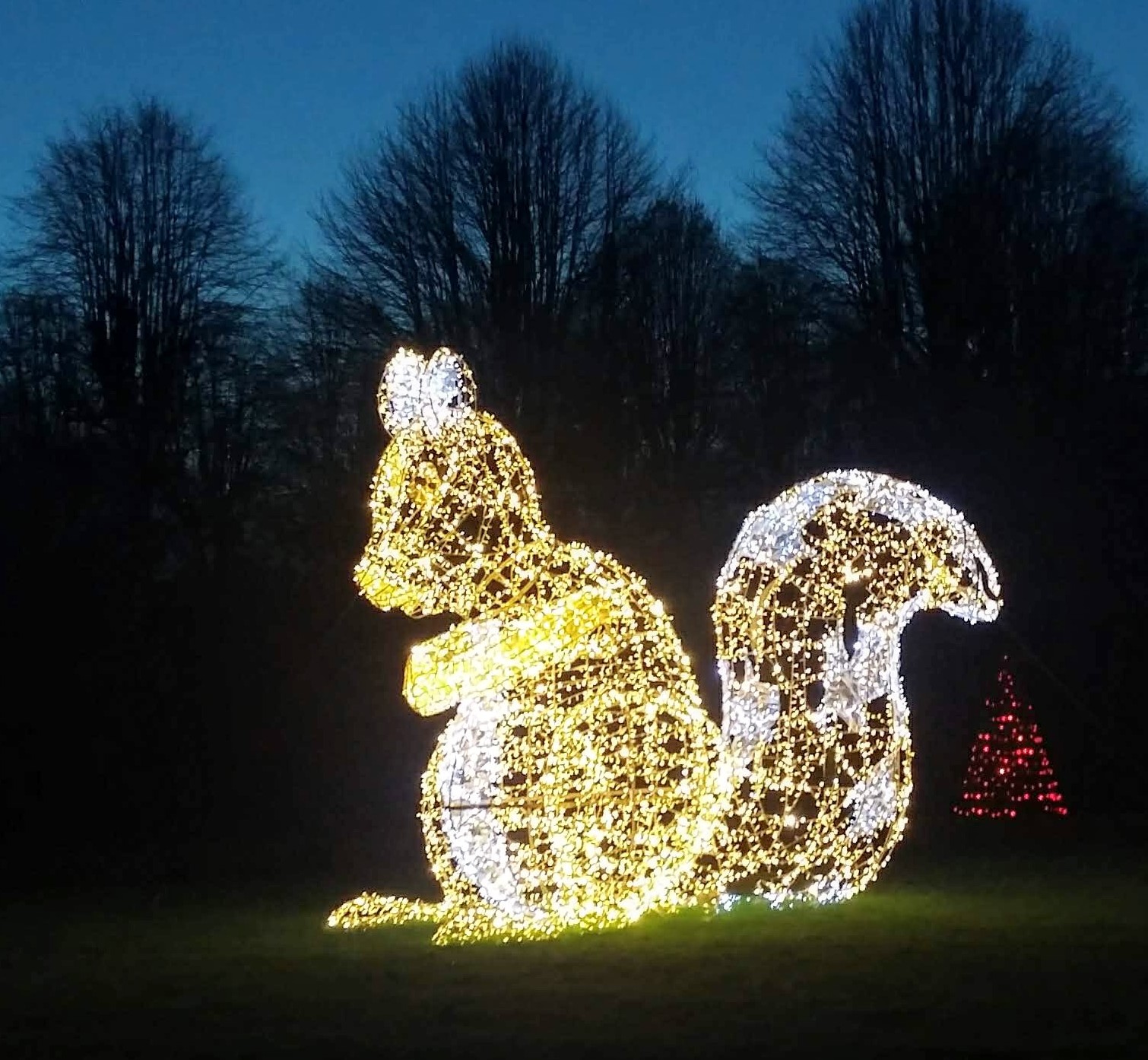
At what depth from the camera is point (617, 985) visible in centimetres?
885

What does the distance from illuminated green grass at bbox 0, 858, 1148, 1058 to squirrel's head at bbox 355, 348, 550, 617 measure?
6.26 ft

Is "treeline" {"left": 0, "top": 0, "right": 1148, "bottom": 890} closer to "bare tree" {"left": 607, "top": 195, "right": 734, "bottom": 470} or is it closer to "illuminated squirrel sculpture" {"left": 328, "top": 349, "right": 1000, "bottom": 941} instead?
"bare tree" {"left": 607, "top": 195, "right": 734, "bottom": 470}

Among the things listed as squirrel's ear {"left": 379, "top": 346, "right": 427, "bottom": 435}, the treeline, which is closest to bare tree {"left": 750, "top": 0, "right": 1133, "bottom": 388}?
the treeline

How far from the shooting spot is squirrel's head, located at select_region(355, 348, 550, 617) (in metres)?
10.3

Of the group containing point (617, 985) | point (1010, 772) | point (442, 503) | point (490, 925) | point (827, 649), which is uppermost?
point (442, 503)

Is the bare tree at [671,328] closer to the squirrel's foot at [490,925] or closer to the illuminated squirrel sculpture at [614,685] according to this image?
the illuminated squirrel sculpture at [614,685]

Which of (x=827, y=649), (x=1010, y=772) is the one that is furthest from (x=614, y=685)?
(x=1010, y=772)

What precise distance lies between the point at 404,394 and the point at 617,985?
3.46 meters

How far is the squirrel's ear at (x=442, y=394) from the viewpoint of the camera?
10.4 m

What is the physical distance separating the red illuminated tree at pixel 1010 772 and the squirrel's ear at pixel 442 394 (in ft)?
37.2

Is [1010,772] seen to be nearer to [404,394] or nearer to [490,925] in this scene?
[490,925]

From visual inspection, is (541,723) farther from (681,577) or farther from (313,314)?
(313,314)

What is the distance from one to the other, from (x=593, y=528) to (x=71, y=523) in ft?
19.2

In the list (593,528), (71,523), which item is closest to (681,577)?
(593,528)
